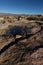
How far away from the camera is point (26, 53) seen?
6324 millimetres

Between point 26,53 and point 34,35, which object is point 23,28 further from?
point 26,53

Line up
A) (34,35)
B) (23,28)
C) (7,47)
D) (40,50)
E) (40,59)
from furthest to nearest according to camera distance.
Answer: (23,28) → (34,35) → (7,47) → (40,50) → (40,59)

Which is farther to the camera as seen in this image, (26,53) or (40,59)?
(26,53)

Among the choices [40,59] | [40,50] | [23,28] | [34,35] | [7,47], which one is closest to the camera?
[40,59]

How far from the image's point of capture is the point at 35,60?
596 cm

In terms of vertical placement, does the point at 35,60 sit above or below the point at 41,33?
below

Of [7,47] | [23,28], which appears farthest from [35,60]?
[23,28]

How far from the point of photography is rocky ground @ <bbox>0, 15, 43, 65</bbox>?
6062 millimetres

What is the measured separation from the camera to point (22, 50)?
6.46 meters

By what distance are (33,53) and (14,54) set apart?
0.75 metres

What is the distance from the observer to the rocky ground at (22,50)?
606cm

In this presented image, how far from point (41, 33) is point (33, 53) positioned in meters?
1.32

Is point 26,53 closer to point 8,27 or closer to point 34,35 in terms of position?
point 34,35

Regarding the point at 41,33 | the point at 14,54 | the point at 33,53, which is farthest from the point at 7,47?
the point at 41,33
